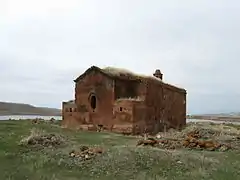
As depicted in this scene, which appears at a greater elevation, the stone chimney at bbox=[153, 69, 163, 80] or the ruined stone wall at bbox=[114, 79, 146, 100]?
the stone chimney at bbox=[153, 69, 163, 80]

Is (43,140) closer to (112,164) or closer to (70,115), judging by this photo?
(112,164)

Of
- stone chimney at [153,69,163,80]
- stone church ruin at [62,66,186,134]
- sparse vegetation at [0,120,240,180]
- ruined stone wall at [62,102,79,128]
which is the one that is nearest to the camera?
sparse vegetation at [0,120,240,180]

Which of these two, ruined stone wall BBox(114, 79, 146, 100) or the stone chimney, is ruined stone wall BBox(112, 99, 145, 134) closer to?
ruined stone wall BBox(114, 79, 146, 100)

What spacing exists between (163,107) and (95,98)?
19.6ft

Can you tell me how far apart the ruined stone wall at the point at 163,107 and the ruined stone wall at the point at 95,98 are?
9.71ft

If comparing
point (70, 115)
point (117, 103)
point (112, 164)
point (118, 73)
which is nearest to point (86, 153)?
point (112, 164)

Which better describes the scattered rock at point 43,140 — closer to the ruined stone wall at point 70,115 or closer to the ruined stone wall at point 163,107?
the ruined stone wall at point 163,107

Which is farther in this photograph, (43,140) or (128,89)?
(128,89)

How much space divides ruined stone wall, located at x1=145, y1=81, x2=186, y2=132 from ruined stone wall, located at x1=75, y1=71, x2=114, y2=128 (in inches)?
117

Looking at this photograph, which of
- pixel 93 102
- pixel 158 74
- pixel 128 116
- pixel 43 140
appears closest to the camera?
pixel 43 140

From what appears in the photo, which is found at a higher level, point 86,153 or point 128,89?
point 128,89

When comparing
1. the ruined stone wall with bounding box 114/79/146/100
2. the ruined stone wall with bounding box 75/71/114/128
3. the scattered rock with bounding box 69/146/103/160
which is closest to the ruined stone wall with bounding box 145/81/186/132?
the ruined stone wall with bounding box 114/79/146/100

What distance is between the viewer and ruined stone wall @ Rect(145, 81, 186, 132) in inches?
1182

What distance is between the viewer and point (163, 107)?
32.6 meters
